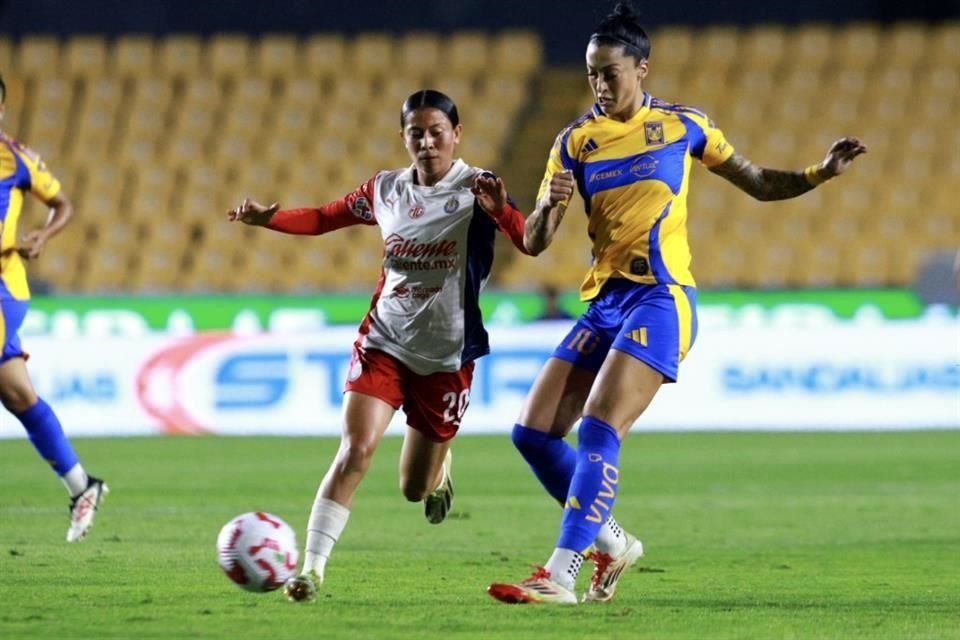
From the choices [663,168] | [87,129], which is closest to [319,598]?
[663,168]

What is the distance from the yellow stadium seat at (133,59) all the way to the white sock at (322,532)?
1679 cm

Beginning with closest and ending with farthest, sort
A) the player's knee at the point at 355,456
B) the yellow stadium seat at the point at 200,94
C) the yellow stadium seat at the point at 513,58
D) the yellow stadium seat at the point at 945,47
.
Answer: the player's knee at the point at 355,456, the yellow stadium seat at the point at 945,47, the yellow stadium seat at the point at 200,94, the yellow stadium seat at the point at 513,58

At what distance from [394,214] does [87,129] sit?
15788mm

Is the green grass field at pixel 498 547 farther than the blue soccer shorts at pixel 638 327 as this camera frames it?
No

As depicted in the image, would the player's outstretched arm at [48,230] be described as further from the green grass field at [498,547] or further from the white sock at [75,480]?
the green grass field at [498,547]

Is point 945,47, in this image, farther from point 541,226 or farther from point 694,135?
point 541,226

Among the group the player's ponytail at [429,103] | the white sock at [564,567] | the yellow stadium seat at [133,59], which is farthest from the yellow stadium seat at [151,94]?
the white sock at [564,567]

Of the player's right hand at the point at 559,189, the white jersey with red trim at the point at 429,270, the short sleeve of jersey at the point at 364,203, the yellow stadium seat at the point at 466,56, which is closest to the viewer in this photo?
the player's right hand at the point at 559,189

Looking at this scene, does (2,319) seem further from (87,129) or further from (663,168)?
(87,129)

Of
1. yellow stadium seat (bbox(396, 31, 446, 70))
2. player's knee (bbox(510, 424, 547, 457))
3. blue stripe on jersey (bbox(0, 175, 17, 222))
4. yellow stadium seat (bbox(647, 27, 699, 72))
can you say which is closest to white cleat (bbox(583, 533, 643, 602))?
player's knee (bbox(510, 424, 547, 457))

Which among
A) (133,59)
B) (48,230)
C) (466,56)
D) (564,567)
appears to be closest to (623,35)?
(564,567)

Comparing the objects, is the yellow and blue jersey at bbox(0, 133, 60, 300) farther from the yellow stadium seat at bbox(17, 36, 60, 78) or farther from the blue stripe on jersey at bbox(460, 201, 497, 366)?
the yellow stadium seat at bbox(17, 36, 60, 78)

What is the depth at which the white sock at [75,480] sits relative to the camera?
341 inches

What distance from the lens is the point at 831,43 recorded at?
21.8 m
